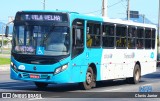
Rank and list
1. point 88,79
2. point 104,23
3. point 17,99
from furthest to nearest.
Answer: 1. point 104,23
2. point 88,79
3. point 17,99

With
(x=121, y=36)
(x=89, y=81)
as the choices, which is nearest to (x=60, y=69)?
(x=89, y=81)

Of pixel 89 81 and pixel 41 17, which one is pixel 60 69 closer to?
pixel 41 17

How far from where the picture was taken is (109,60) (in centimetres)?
2269

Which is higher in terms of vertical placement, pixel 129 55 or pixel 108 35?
pixel 108 35

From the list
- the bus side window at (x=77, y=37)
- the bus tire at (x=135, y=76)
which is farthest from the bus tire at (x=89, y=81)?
the bus tire at (x=135, y=76)

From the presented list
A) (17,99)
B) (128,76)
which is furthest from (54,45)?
(128,76)

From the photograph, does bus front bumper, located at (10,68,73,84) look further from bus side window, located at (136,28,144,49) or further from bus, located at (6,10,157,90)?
bus side window, located at (136,28,144,49)

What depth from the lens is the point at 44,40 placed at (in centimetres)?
1875

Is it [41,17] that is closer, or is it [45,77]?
[45,77]

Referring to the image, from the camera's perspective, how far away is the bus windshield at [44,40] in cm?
1870

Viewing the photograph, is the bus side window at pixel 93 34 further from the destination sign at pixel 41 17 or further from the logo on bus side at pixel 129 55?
the logo on bus side at pixel 129 55

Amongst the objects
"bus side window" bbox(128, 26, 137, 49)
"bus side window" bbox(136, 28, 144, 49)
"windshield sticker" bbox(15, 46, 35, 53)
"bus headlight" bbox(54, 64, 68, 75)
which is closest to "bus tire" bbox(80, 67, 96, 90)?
"bus headlight" bbox(54, 64, 68, 75)

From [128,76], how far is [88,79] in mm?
4961

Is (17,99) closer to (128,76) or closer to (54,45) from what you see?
(54,45)
